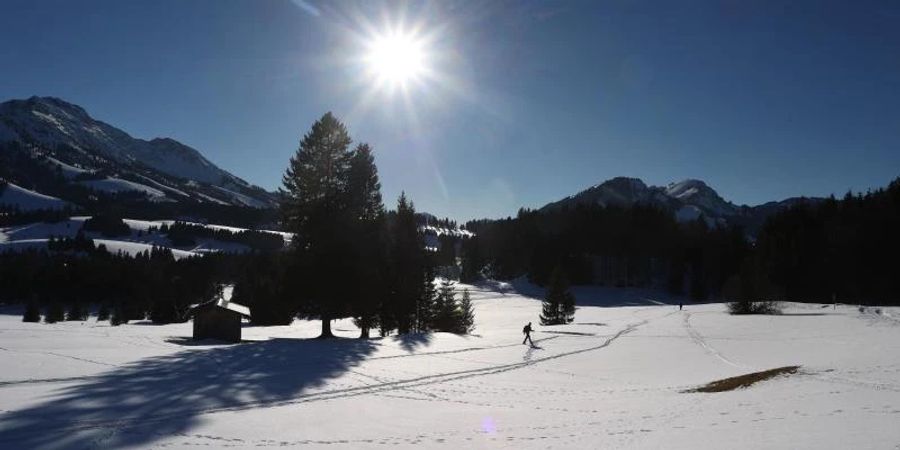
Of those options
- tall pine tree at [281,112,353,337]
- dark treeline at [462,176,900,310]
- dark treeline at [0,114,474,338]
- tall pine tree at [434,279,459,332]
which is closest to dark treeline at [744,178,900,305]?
dark treeline at [462,176,900,310]

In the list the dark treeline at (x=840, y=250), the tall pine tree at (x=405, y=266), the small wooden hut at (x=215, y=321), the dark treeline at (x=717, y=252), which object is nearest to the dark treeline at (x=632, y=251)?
the dark treeline at (x=717, y=252)

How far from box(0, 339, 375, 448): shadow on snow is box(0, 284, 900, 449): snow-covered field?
0.06 meters

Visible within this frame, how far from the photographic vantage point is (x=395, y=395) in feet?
57.5

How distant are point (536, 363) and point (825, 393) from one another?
12937 mm

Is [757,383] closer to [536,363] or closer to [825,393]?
[825,393]

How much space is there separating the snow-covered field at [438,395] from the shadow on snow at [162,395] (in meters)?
0.06

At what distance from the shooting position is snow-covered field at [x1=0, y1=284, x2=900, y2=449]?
1149cm

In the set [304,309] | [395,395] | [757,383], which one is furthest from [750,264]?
[395,395]

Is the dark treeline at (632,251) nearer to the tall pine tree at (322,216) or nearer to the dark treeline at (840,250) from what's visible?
the dark treeline at (840,250)

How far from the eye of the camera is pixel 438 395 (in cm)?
1788

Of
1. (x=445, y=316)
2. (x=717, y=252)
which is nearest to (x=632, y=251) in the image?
(x=717, y=252)

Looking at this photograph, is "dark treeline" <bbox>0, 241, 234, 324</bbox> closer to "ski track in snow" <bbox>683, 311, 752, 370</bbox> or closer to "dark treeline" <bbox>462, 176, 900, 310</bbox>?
"dark treeline" <bbox>462, 176, 900, 310</bbox>

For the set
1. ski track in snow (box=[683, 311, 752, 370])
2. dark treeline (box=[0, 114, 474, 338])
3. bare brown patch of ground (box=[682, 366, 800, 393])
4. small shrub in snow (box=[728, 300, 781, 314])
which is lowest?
ski track in snow (box=[683, 311, 752, 370])

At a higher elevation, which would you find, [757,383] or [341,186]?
[341,186]
